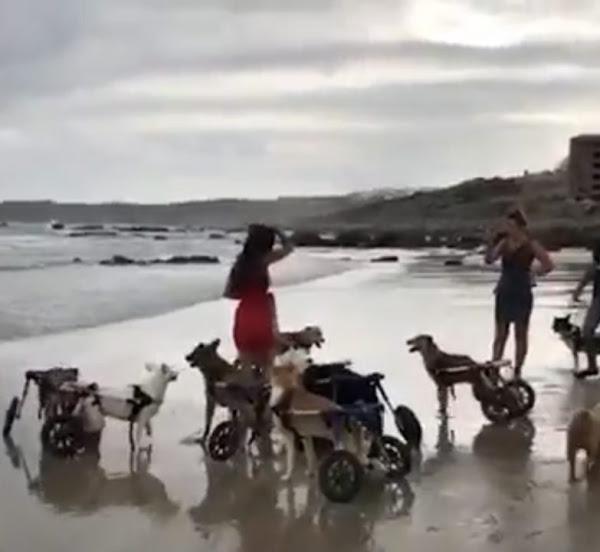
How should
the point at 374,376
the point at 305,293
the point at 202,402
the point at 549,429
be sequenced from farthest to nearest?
the point at 305,293 → the point at 202,402 → the point at 549,429 → the point at 374,376

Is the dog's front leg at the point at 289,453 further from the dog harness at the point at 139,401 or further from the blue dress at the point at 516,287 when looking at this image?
the blue dress at the point at 516,287

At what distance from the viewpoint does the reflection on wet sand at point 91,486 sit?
7.39 metres

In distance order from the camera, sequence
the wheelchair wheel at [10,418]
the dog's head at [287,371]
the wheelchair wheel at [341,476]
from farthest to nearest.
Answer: the wheelchair wheel at [10,418] → the dog's head at [287,371] → the wheelchair wheel at [341,476]

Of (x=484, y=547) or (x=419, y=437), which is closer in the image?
(x=484, y=547)

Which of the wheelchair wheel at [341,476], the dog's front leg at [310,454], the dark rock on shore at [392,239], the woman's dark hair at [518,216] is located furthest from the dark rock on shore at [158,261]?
the wheelchair wheel at [341,476]

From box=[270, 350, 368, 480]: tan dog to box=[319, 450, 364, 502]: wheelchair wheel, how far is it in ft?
0.59

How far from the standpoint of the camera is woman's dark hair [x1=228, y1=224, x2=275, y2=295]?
8992mm

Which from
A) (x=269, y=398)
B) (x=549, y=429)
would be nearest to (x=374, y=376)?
(x=269, y=398)

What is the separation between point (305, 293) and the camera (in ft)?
88.9

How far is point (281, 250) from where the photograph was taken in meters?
9.20

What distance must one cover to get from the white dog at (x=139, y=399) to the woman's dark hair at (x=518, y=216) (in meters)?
3.45

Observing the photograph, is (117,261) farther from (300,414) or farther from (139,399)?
(300,414)

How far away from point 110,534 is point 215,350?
8.16 ft

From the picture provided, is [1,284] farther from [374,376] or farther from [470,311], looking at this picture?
[374,376]
